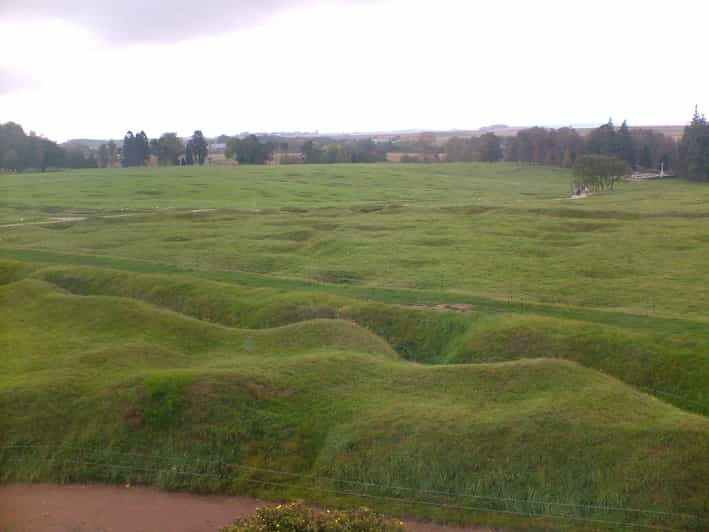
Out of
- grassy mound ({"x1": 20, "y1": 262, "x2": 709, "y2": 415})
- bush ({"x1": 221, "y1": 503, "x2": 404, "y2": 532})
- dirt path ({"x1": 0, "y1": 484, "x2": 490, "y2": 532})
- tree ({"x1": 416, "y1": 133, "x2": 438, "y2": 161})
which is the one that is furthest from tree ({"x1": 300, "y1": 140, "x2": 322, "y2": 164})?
bush ({"x1": 221, "y1": 503, "x2": 404, "y2": 532})

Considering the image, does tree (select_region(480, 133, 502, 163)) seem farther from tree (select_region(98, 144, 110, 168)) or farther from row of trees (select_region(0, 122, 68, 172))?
row of trees (select_region(0, 122, 68, 172))

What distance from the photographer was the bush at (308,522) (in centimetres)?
950

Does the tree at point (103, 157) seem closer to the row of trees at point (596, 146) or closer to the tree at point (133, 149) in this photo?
the tree at point (133, 149)

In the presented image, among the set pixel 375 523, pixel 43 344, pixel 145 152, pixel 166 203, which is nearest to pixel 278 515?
pixel 375 523

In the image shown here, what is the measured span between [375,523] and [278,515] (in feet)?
4.35

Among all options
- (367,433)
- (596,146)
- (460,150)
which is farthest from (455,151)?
(367,433)

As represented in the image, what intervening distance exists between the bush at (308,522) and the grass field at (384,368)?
3.39m

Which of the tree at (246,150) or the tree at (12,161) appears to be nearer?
the tree at (12,161)

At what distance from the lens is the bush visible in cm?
950

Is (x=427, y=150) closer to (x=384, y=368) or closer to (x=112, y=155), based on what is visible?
(x=112, y=155)

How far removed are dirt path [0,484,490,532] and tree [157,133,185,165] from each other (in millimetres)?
90648

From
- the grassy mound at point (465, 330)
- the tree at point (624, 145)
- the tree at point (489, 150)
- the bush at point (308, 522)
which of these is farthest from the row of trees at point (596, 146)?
the bush at point (308, 522)

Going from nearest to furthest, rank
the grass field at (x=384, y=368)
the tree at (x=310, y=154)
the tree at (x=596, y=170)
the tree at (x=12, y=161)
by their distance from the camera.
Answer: the grass field at (x=384, y=368) < the tree at (x=596, y=170) < the tree at (x=12, y=161) < the tree at (x=310, y=154)

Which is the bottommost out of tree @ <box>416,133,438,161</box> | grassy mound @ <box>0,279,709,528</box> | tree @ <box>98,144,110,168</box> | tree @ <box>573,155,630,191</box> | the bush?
grassy mound @ <box>0,279,709,528</box>
